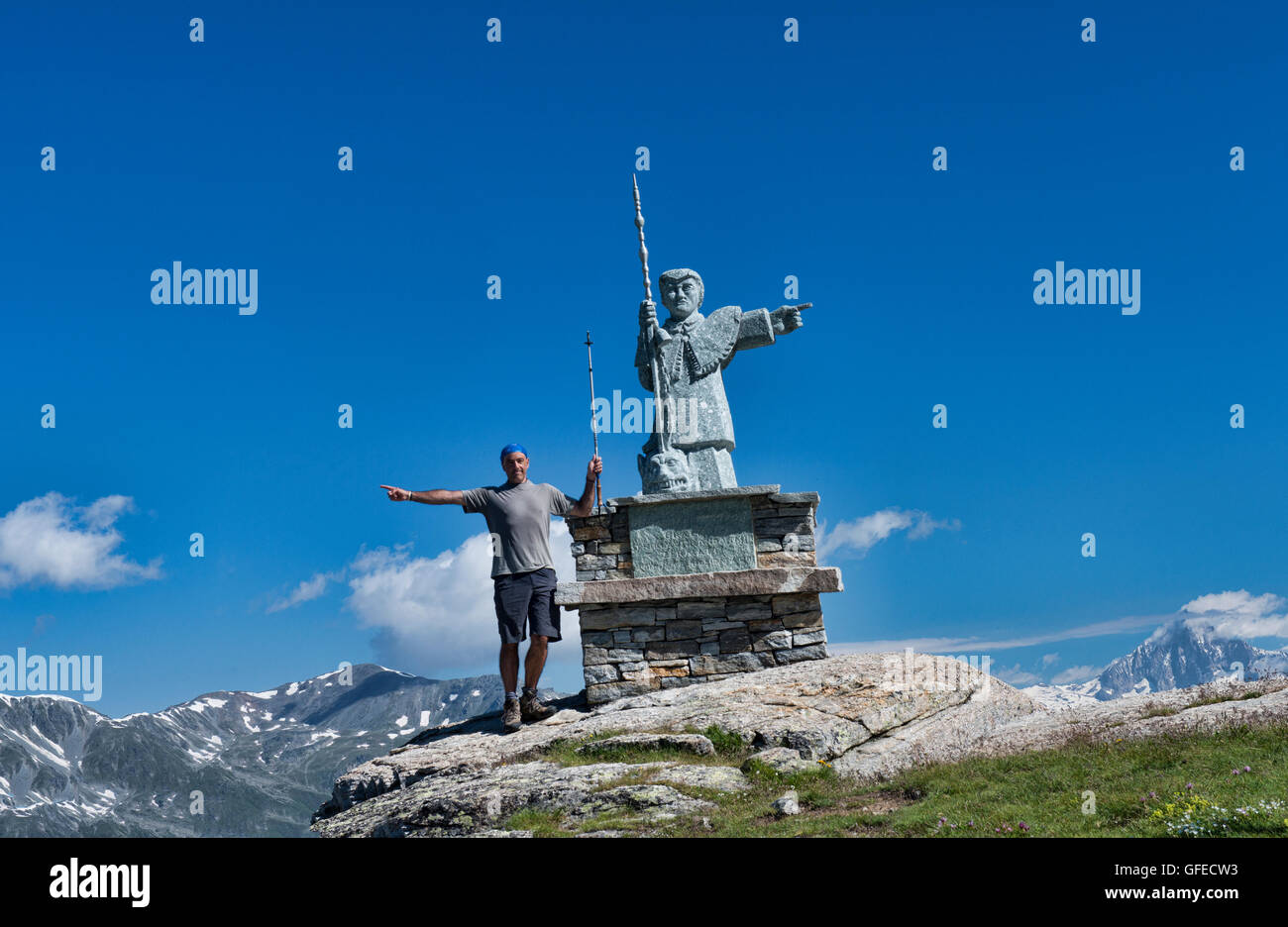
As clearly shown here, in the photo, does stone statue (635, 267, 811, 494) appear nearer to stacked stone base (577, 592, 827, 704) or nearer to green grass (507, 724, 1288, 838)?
stacked stone base (577, 592, 827, 704)

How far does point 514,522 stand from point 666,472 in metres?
2.85

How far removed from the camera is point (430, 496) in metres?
12.1

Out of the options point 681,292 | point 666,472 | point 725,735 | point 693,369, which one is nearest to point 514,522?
point 666,472

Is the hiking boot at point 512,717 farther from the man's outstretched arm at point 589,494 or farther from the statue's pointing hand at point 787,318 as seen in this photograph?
the statue's pointing hand at point 787,318

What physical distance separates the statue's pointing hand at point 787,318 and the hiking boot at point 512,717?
671 cm

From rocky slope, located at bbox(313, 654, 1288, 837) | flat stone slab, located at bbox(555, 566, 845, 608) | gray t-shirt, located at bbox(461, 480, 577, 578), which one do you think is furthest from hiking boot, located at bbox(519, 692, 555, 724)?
gray t-shirt, located at bbox(461, 480, 577, 578)

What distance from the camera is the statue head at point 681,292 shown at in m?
15.6

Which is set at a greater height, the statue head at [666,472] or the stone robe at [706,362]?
the stone robe at [706,362]

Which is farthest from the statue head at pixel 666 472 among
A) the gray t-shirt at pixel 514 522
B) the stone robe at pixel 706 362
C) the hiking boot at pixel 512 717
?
the hiking boot at pixel 512 717

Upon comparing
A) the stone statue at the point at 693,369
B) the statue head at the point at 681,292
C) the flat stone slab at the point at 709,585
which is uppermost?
the statue head at the point at 681,292

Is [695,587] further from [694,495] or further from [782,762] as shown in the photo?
[782,762]
